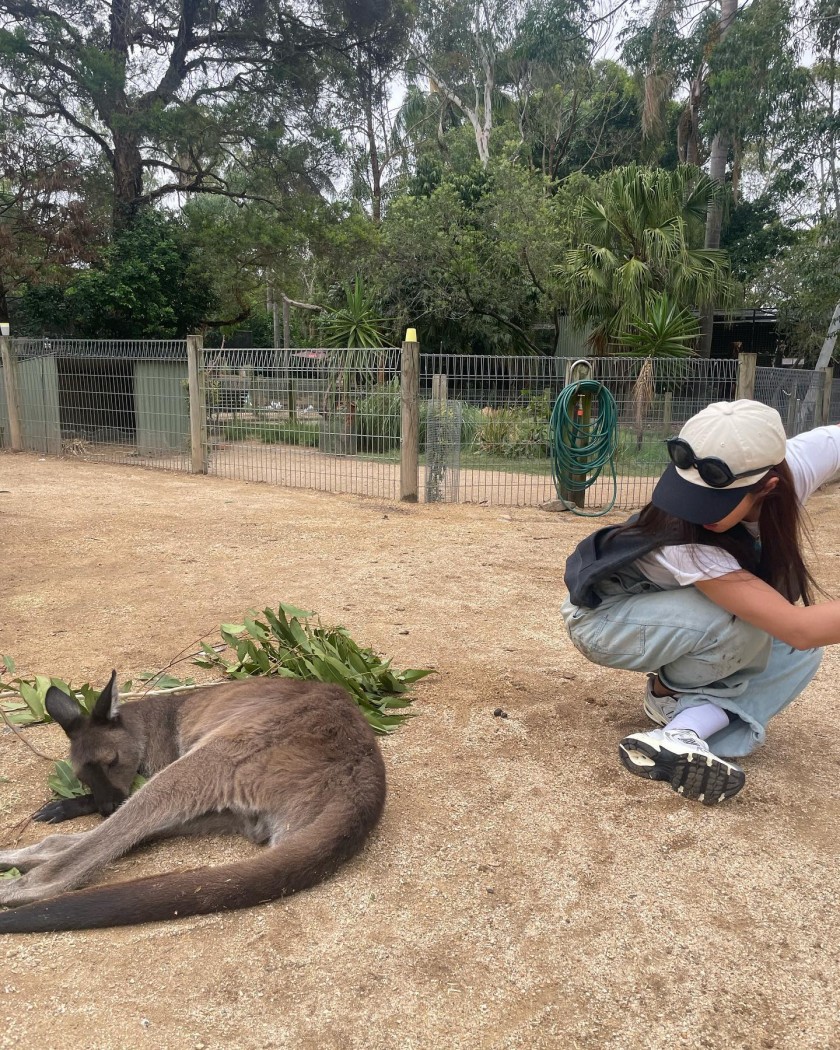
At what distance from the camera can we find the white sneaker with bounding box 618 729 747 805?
106 inches

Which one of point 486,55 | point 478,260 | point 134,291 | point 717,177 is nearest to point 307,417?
point 134,291

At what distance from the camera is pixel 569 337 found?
22.4 meters

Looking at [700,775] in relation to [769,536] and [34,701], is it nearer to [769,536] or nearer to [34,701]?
[769,536]

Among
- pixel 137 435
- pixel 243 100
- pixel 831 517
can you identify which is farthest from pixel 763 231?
pixel 137 435

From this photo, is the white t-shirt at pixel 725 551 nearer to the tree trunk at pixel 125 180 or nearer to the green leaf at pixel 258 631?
the green leaf at pixel 258 631

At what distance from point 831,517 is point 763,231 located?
17197 mm

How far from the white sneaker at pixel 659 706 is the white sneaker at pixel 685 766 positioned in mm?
199

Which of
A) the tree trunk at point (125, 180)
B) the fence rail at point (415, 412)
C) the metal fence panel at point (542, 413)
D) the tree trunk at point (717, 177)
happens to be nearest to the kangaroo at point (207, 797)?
the fence rail at point (415, 412)

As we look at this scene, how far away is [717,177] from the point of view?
22078 millimetres

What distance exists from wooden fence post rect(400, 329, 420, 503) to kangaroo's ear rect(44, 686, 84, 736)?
22.4 feet

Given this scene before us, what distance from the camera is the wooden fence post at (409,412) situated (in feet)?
29.9

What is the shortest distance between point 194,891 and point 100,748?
78 cm

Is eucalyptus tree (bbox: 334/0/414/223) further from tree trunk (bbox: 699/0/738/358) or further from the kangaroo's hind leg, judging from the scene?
the kangaroo's hind leg

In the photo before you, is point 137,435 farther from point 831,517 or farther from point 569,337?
point 569,337
